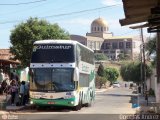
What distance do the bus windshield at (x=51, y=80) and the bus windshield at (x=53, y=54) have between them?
21.5 inches

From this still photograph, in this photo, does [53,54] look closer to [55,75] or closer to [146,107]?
[55,75]

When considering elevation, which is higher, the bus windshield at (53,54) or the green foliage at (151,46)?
the green foliage at (151,46)

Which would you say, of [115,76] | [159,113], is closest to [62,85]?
[159,113]

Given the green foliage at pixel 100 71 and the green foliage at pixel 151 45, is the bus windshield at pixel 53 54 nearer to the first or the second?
the green foliage at pixel 151 45

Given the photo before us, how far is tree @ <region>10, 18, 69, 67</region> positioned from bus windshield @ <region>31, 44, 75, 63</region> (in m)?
19.3

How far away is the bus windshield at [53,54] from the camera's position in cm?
2695

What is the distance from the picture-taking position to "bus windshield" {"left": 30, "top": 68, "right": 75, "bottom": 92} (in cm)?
2678

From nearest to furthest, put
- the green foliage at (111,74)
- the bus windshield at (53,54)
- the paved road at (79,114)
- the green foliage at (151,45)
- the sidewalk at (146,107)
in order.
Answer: the paved road at (79,114) < the sidewalk at (146,107) < the bus windshield at (53,54) < the green foliage at (151,45) < the green foliage at (111,74)

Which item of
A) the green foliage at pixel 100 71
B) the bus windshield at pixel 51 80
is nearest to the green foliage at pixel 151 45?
the bus windshield at pixel 51 80

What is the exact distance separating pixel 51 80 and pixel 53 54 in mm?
1495

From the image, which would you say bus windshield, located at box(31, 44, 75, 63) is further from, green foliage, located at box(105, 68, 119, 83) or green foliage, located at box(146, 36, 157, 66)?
green foliage, located at box(105, 68, 119, 83)

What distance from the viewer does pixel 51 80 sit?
26.9 m

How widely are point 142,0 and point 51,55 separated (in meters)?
17.3

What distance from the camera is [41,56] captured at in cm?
2719
